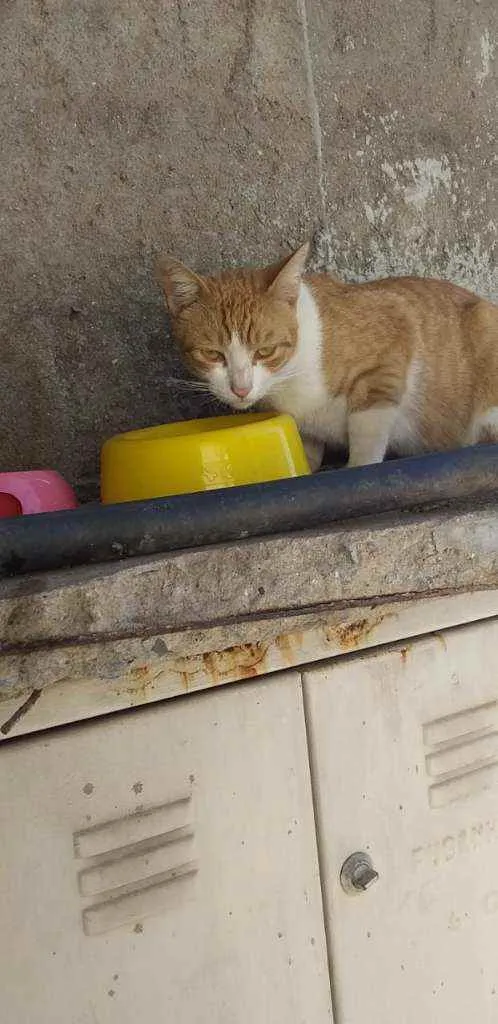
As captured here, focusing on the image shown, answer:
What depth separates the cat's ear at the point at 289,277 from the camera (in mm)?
1150

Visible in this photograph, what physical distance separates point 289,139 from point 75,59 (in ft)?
1.20

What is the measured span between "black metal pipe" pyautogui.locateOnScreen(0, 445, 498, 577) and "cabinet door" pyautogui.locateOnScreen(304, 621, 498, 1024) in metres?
0.17

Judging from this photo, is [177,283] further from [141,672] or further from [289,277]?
[141,672]

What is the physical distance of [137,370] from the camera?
48.5 inches

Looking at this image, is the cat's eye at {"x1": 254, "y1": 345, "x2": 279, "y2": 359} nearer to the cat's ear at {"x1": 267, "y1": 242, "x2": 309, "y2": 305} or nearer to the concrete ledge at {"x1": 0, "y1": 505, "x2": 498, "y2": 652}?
the cat's ear at {"x1": 267, "y1": 242, "x2": 309, "y2": 305}

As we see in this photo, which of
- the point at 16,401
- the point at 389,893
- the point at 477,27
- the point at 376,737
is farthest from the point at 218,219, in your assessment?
the point at 389,893

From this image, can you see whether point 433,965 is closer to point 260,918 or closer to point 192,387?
point 260,918

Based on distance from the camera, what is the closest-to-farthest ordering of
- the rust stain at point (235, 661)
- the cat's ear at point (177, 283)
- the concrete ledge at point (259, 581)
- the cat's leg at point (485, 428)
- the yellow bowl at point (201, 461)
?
1. the concrete ledge at point (259, 581)
2. the rust stain at point (235, 661)
3. the yellow bowl at point (201, 461)
4. the cat's ear at point (177, 283)
5. the cat's leg at point (485, 428)

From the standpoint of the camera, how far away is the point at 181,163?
4.06 feet

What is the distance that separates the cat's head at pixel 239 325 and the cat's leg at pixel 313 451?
13cm

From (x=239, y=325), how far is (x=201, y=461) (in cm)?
39

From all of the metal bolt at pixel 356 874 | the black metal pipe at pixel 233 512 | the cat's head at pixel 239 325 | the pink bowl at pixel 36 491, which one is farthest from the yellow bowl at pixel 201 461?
the metal bolt at pixel 356 874

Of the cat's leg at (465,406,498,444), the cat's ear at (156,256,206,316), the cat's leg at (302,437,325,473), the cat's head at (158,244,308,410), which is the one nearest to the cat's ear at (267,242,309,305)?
the cat's head at (158,244,308,410)

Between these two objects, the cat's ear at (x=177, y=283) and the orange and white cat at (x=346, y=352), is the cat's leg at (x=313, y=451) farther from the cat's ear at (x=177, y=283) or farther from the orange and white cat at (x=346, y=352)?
the cat's ear at (x=177, y=283)
